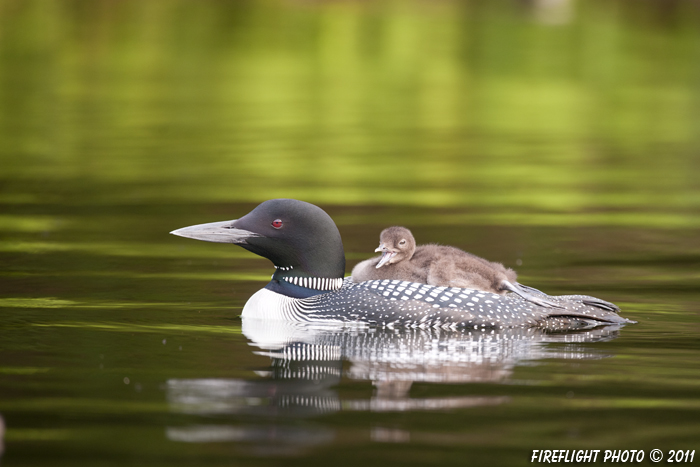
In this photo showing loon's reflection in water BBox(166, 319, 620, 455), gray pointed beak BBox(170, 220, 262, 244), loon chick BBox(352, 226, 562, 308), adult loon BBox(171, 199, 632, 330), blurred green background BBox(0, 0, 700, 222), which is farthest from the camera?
blurred green background BBox(0, 0, 700, 222)

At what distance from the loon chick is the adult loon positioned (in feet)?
0.54

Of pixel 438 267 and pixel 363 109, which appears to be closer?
pixel 438 267

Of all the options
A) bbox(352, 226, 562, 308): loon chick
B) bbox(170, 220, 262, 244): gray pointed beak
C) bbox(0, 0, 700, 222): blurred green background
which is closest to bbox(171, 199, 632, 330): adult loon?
bbox(170, 220, 262, 244): gray pointed beak

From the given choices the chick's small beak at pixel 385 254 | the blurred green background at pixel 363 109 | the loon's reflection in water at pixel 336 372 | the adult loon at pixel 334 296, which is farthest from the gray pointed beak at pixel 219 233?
the blurred green background at pixel 363 109

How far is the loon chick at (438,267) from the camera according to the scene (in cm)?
593

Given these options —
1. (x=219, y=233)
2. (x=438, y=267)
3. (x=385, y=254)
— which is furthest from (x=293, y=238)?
(x=438, y=267)

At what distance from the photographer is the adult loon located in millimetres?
5656

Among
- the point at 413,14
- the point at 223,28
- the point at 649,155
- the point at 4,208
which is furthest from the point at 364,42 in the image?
the point at 4,208

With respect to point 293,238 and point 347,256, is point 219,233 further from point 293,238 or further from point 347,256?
point 347,256

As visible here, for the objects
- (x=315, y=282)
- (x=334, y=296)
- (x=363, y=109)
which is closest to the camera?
(x=334, y=296)

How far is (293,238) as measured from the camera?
19.1 ft

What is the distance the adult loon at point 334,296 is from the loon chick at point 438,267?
6.4 inches

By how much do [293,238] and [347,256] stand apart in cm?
211

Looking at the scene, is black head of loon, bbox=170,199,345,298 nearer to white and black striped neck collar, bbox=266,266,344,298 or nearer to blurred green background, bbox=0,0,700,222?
white and black striped neck collar, bbox=266,266,344,298
